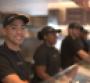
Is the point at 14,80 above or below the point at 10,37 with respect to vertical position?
below

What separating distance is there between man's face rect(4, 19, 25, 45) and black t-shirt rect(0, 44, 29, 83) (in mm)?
52

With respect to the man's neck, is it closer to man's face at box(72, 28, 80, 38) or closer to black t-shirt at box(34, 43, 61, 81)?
black t-shirt at box(34, 43, 61, 81)

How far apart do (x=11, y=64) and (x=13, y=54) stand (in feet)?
0.25

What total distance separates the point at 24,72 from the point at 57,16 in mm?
3170

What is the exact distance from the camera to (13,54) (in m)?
1.47

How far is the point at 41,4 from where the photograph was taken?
4.33m

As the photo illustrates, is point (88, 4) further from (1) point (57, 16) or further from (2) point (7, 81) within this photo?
(2) point (7, 81)

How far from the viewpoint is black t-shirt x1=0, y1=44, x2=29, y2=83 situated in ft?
4.49

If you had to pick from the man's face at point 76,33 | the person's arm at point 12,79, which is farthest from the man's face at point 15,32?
the man's face at point 76,33

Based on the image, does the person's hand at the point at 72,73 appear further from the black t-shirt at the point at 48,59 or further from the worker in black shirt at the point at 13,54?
the black t-shirt at the point at 48,59

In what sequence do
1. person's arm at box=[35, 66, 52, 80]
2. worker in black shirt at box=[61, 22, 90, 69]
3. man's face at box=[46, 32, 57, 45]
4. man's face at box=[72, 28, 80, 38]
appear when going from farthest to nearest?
man's face at box=[72, 28, 80, 38] < worker in black shirt at box=[61, 22, 90, 69] < man's face at box=[46, 32, 57, 45] < person's arm at box=[35, 66, 52, 80]

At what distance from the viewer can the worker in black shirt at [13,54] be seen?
4.47 feet

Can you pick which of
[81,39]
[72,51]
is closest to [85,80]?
[72,51]

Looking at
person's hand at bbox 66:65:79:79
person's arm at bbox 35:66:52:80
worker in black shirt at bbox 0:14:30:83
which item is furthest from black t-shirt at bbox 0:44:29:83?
person's arm at bbox 35:66:52:80
